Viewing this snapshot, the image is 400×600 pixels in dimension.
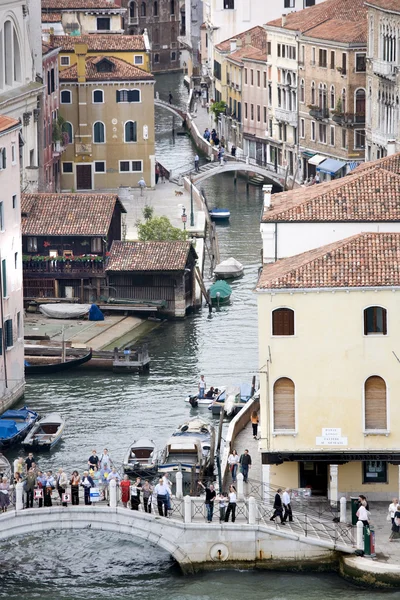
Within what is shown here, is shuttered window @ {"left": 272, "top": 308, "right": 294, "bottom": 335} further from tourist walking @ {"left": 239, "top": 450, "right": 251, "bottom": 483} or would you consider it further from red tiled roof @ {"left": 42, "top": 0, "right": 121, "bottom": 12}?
red tiled roof @ {"left": 42, "top": 0, "right": 121, "bottom": 12}

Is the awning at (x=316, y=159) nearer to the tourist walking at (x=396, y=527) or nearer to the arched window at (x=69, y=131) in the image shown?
the arched window at (x=69, y=131)

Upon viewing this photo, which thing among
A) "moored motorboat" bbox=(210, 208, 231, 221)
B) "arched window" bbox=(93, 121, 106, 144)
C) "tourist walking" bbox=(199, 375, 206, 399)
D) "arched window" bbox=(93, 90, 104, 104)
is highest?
"arched window" bbox=(93, 90, 104, 104)

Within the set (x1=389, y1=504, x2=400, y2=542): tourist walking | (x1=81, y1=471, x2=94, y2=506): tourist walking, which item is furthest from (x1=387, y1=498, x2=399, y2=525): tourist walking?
(x1=81, y1=471, x2=94, y2=506): tourist walking

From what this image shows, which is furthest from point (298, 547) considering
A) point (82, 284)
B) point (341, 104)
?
point (341, 104)

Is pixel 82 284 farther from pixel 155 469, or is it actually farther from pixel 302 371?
pixel 302 371

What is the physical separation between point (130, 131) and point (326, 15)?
15.9m

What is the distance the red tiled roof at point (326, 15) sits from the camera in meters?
125

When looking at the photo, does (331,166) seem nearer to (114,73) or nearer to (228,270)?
(114,73)

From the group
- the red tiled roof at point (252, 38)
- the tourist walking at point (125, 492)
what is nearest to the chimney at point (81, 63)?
the red tiled roof at point (252, 38)

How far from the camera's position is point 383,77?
111 m

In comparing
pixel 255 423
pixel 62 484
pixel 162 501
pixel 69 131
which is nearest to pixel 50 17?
pixel 69 131

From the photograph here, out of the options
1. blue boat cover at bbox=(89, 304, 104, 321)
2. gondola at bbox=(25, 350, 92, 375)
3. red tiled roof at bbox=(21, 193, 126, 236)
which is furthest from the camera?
red tiled roof at bbox=(21, 193, 126, 236)

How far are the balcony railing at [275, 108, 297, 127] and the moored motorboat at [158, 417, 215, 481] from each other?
60.1 metres

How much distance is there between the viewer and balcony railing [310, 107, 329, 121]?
122562 millimetres
